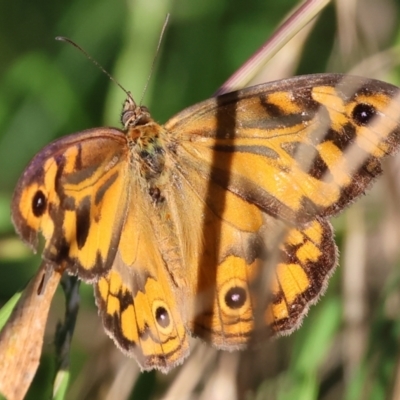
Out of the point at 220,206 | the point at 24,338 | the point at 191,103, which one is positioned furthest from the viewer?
the point at 191,103

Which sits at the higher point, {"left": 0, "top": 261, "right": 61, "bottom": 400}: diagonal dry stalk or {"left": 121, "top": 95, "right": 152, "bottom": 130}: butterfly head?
{"left": 121, "top": 95, "right": 152, "bottom": 130}: butterfly head

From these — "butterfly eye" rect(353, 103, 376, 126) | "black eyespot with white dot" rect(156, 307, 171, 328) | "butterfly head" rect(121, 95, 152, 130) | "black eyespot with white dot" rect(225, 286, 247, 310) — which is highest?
"butterfly head" rect(121, 95, 152, 130)

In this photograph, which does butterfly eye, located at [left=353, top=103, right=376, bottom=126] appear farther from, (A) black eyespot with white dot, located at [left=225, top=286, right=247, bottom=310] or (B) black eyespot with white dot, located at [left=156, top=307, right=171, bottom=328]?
(B) black eyespot with white dot, located at [left=156, top=307, right=171, bottom=328]

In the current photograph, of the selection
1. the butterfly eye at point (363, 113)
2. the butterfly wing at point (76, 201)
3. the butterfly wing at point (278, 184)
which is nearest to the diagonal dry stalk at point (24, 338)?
the butterfly wing at point (76, 201)

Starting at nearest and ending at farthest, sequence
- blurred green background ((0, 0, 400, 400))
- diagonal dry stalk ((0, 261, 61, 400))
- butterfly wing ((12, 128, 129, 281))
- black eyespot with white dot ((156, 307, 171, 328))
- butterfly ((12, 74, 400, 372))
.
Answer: diagonal dry stalk ((0, 261, 61, 400)) → butterfly wing ((12, 128, 129, 281)) → butterfly ((12, 74, 400, 372)) → black eyespot with white dot ((156, 307, 171, 328)) → blurred green background ((0, 0, 400, 400))

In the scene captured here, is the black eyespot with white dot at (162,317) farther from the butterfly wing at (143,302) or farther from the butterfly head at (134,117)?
the butterfly head at (134,117)

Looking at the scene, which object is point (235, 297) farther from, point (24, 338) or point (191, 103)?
point (191, 103)

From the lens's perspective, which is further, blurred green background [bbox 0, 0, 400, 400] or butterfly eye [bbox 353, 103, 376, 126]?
blurred green background [bbox 0, 0, 400, 400]

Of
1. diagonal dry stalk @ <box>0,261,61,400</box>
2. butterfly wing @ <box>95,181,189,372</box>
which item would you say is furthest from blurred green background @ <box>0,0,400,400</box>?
diagonal dry stalk @ <box>0,261,61,400</box>

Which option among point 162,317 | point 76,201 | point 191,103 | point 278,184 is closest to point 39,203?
point 76,201
